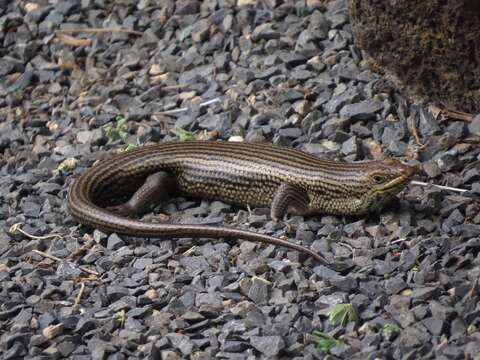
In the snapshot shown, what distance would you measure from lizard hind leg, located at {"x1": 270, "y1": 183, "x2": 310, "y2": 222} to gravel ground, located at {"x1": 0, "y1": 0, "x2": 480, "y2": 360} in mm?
102

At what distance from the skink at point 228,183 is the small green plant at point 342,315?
99 centimetres

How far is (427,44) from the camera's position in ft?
28.5

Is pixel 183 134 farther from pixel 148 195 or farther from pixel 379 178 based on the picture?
pixel 379 178

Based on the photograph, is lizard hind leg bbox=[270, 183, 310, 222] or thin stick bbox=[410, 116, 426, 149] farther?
thin stick bbox=[410, 116, 426, 149]

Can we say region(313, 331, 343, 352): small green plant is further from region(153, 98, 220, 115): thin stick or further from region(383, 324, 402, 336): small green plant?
region(153, 98, 220, 115): thin stick

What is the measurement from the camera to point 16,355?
6.52 metres

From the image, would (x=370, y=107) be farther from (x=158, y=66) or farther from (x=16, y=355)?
(x=16, y=355)

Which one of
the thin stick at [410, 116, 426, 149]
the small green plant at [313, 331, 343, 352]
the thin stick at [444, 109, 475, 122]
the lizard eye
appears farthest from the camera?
the thin stick at [444, 109, 475, 122]

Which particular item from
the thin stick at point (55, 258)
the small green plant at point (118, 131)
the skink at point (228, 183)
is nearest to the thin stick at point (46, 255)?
the thin stick at point (55, 258)

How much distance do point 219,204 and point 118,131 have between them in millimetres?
1535

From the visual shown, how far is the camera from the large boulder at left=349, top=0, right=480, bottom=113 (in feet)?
27.6

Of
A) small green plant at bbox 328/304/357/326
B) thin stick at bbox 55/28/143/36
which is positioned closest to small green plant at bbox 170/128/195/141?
thin stick at bbox 55/28/143/36

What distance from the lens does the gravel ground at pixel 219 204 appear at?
257 inches

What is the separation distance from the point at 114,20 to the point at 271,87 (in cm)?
239
